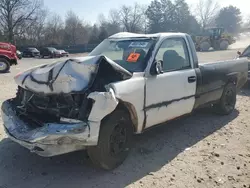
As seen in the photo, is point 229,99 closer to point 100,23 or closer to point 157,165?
point 157,165

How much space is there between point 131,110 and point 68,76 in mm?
988

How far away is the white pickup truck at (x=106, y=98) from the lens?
3.21 metres

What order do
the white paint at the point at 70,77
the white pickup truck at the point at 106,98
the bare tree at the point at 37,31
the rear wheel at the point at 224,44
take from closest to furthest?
the white pickup truck at the point at 106,98, the white paint at the point at 70,77, the rear wheel at the point at 224,44, the bare tree at the point at 37,31

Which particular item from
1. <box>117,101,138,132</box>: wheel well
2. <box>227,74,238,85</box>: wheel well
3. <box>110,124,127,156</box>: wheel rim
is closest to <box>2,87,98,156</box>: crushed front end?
<box>110,124,127,156</box>: wheel rim

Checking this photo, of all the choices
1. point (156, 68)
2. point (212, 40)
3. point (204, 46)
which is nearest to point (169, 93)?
point (156, 68)

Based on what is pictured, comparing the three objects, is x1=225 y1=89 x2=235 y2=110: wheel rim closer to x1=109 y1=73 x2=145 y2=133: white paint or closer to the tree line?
x1=109 y1=73 x2=145 y2=133: white paint

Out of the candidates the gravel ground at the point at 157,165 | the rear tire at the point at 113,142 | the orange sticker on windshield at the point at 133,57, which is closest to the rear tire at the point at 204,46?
the gravel ground at the point at 157,165

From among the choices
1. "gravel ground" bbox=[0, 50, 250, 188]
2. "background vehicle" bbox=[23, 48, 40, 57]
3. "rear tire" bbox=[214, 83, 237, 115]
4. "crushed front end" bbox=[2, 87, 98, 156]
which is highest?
"crushed front end" bbox=[2, 87, 98, 156]

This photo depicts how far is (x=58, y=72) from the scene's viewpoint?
350 cm

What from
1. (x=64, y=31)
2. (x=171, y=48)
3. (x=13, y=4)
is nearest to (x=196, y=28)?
(x=64, y=31)

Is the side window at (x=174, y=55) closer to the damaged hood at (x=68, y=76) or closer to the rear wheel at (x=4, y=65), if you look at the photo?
the damaged hood at (x=68, y=76)

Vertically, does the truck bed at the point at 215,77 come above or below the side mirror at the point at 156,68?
below

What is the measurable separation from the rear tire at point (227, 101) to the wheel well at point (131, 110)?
2916 mm

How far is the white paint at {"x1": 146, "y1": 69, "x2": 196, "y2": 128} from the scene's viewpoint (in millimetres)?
3986
